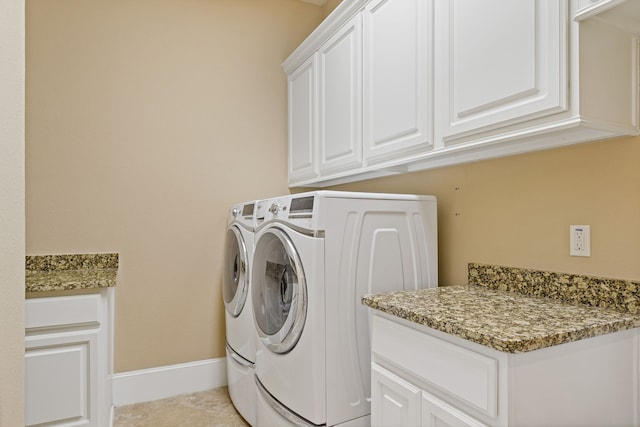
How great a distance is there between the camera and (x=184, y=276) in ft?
9.20

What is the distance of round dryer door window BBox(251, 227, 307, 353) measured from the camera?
1.71 meters

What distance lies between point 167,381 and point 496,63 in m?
2.67

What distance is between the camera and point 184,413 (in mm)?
2463

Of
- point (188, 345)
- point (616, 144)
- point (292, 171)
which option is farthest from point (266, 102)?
point (616, 144)

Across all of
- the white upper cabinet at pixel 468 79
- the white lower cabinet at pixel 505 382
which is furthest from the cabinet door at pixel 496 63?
the white lower cabinet at pixel 505 382

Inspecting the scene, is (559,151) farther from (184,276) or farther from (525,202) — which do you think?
(184,276)

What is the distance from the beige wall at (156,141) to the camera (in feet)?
8.11

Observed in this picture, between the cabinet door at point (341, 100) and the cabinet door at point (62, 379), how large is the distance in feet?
5.06

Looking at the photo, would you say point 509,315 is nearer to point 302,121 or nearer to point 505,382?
point 505,382

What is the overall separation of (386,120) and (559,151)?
74 centimetres

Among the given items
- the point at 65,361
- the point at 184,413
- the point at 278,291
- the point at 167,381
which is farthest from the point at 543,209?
the point at 167,381

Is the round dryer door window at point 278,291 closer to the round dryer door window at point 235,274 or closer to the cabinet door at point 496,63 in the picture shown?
the round dryer door window at point 235,274

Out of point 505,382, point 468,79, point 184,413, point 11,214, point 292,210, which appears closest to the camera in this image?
point 11,214

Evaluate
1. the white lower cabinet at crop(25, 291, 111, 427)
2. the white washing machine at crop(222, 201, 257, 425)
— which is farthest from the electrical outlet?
the white lower cabinet at crop(25, 291, 111, 427)
